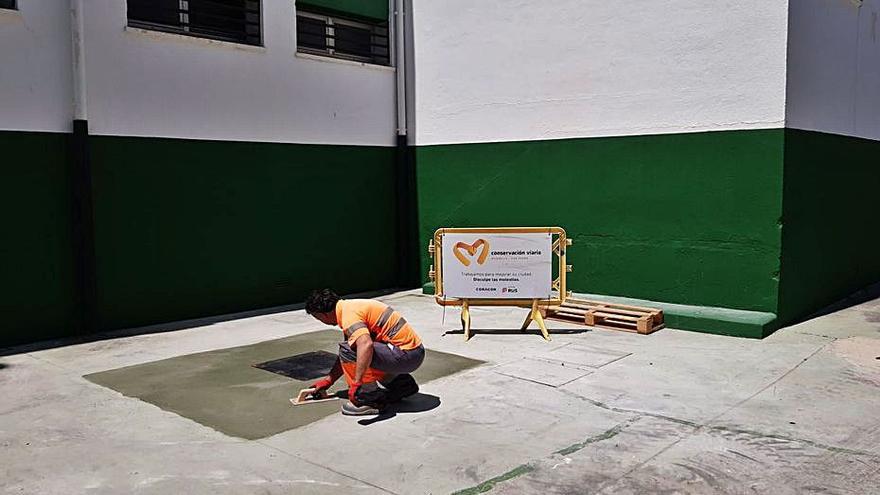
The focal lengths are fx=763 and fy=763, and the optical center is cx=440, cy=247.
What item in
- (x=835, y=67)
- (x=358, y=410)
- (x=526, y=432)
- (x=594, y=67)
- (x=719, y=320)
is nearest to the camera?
(x=526, y=432)

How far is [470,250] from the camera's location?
10578 millimetres

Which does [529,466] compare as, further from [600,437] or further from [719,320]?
[719,320]

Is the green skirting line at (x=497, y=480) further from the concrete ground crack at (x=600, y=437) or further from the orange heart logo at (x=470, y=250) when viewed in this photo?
the orange heart logo at (x=470, y=250)

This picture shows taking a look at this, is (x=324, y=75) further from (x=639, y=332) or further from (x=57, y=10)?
(x=639, y=332)

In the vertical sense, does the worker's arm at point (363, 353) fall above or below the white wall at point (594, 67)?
below

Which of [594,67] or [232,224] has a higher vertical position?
[594,67]

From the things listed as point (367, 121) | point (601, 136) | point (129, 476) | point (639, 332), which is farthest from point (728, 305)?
point (129, 476)

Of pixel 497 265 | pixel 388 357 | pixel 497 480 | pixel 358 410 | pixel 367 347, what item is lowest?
pixel 497 480

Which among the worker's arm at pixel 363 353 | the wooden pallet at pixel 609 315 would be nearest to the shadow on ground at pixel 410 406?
the worker's arm at pixel 363 353

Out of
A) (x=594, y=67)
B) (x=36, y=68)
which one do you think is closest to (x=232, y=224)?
(x=36, y=68)

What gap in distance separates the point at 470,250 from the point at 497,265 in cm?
43

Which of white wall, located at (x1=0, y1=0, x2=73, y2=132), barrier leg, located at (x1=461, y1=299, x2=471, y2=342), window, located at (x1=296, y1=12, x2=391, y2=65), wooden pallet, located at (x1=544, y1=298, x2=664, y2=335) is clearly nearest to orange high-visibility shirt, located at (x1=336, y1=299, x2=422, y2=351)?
barrier leg, located at (x1=461, y1=299, x2=471, y2=342)

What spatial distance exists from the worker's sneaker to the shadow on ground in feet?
0.19

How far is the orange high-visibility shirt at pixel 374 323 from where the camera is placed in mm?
6445
